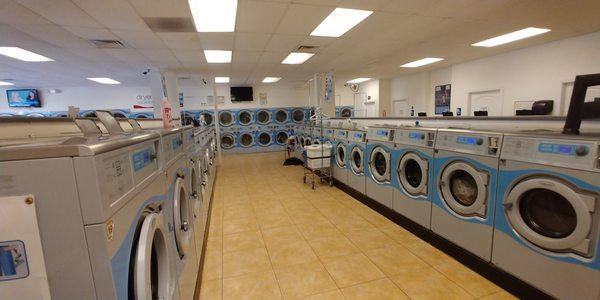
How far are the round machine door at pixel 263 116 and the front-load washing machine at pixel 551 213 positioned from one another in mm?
8311

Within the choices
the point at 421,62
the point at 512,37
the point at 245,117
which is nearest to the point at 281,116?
the point at 245,117

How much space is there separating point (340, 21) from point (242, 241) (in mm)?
3083

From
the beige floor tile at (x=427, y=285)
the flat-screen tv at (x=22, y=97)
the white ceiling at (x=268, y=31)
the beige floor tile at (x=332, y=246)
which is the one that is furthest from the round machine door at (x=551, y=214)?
the flat-screen tv at (x=22, y=97)

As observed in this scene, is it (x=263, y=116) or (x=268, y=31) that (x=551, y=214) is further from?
(x=263, y=116)

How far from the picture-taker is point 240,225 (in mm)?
3221

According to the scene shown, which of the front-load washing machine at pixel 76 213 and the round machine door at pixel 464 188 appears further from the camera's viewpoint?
the round machine door at pixel 464 188

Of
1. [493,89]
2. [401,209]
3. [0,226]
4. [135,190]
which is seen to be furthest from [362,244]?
[493,89]

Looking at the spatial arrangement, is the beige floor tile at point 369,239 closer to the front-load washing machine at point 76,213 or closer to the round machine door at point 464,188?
the round machine door at point 464,188

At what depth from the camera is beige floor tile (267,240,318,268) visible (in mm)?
2375

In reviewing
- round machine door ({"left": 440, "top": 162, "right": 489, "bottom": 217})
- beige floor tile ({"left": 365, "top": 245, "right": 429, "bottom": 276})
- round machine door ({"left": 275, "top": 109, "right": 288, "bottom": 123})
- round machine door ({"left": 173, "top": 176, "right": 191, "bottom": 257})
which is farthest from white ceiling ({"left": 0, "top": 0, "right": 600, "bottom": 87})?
round machine door ({"left": 275, "top": 109, "right": 288, "bottom": 123})

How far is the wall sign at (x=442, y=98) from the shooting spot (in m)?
7.75

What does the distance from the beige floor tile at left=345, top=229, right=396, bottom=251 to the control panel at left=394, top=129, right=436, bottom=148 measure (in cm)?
102

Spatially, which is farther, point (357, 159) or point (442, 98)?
point (442, 98)

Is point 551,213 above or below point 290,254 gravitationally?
above
